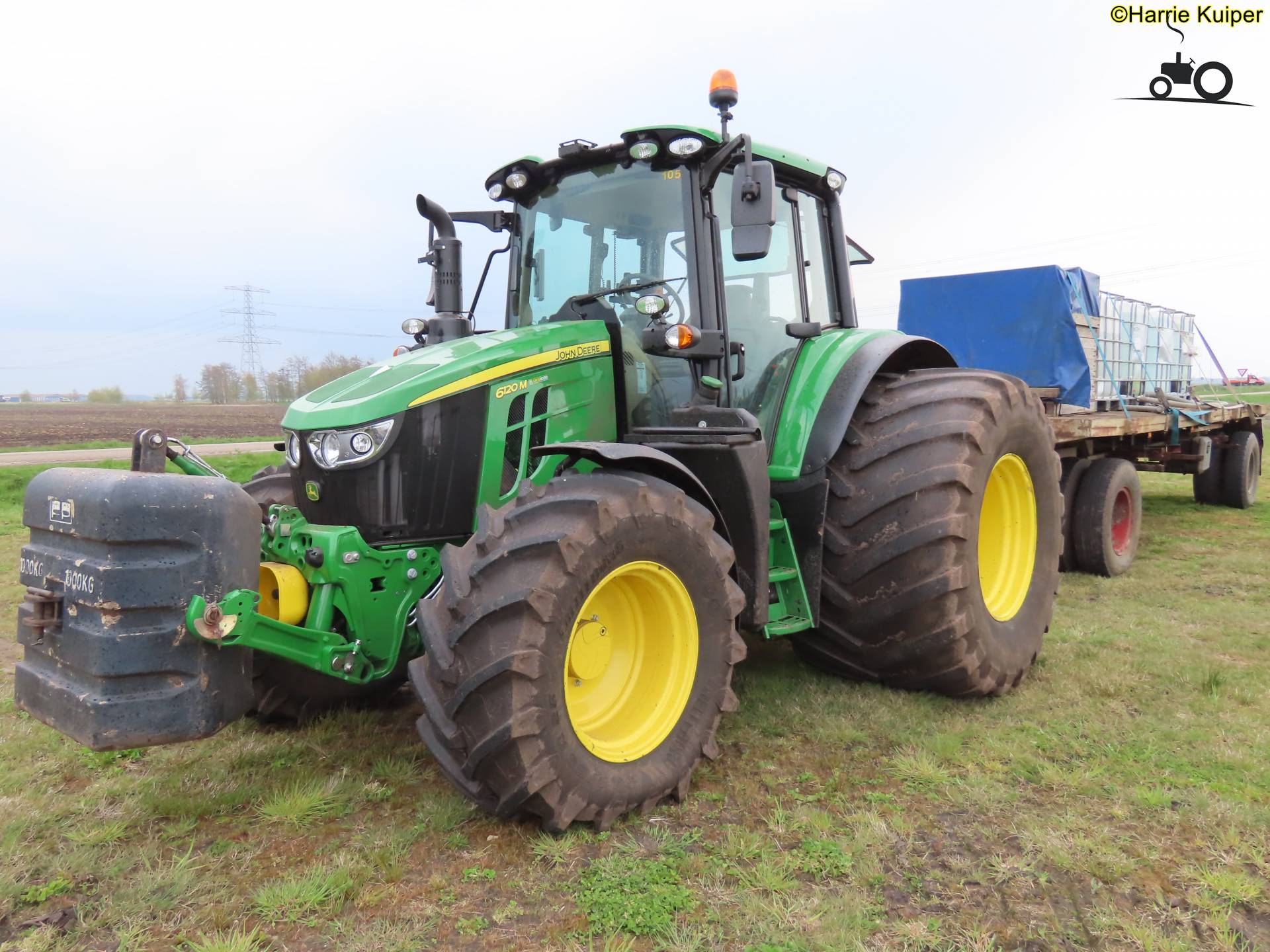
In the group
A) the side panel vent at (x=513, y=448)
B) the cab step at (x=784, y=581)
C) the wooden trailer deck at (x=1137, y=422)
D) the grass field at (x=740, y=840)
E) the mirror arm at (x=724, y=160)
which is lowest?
the grass field at (x=740, y=840)

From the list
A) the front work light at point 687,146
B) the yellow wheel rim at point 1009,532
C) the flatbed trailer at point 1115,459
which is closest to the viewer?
the front work light at point 687,146

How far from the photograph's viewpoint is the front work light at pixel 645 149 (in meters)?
3.57

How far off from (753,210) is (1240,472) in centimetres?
997

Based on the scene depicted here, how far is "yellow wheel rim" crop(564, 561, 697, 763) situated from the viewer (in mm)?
3025

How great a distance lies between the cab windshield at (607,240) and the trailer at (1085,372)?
390 centimetres

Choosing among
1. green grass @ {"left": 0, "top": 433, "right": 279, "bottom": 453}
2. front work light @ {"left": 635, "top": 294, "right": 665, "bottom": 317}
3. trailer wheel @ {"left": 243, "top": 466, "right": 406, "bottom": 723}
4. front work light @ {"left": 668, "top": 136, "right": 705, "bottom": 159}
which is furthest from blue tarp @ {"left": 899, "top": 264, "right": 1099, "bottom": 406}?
green grass @ {"left": 0, "top": 433, "right": 279, "bottom": 453}

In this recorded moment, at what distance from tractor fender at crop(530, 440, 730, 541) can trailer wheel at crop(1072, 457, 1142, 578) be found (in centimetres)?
481

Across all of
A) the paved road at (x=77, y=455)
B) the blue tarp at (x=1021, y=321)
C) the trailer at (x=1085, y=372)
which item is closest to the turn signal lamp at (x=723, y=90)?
the trailer at (x=1085, y=372)

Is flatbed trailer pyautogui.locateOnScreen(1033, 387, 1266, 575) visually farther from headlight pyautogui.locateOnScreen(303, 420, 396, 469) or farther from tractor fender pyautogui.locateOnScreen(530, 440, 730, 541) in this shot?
headlight pyautogui.locateOnScreen(303, 420, 396, 469)

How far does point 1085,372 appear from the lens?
7320 millimetres

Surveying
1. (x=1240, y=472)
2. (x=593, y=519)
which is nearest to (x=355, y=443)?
(x=593, y=519)

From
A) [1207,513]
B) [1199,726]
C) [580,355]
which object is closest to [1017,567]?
[1199,726]

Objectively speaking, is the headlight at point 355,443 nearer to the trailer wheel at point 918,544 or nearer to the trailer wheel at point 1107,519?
the trailer wheel at point 918,544

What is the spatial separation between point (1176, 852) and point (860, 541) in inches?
61.3
